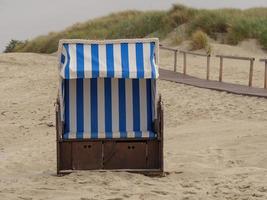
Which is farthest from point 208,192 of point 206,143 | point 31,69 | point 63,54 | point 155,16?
point 155,16

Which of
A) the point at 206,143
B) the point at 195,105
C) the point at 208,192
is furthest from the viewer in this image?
the point at 195,105

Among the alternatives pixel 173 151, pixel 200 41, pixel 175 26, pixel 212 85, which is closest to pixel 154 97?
pixel 173 151

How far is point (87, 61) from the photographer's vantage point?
26.8 feet

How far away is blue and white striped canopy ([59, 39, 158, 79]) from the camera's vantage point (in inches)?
314

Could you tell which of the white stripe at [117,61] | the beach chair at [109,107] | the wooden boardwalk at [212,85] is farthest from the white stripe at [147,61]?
the wooden boardwalk at [212,85]

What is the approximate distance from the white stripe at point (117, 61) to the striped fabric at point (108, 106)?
0.36 metres

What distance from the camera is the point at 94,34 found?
32125 millimetres

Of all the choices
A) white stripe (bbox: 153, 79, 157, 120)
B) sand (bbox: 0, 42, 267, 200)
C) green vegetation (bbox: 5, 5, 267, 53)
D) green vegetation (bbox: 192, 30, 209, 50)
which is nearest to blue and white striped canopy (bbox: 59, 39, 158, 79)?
white stripe (bbox: 153, 79, 157, 120)

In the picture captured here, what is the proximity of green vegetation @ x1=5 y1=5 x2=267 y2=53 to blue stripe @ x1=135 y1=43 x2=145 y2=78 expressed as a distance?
17162mm

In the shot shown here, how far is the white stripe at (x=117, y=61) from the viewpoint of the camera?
7990 millimetres

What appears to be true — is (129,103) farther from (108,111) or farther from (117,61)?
(117,61)

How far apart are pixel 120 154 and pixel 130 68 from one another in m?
0.96

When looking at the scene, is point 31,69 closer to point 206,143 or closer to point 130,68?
point 206,143

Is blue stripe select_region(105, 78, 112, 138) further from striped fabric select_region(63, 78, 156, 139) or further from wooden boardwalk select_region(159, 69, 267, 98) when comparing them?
wooden boardwalk select_region(159, 69, 267, 98)
